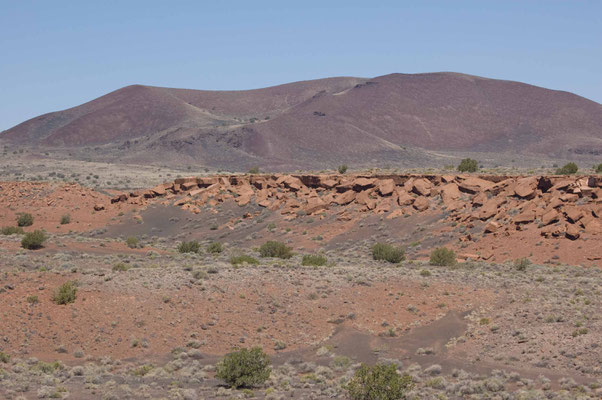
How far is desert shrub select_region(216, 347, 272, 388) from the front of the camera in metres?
18.7

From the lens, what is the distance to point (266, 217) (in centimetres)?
5297

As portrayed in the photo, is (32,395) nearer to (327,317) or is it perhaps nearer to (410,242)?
(327,317)

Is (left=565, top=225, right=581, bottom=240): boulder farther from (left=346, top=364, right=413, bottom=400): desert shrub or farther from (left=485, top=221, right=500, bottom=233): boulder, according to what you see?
(left=346, top=364, right=413, bottom=400): desert shrub

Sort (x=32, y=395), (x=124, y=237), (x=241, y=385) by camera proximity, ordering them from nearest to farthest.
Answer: (x=32, y=395), (x=241, y=385), (x=124, y=237)

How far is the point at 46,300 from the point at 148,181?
61880 mm

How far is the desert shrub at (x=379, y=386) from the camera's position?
17.0 meters

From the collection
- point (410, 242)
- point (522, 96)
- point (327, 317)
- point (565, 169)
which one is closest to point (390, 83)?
point (522, 96)

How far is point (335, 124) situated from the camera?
5901 inches

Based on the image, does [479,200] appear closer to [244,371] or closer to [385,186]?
[385,186]

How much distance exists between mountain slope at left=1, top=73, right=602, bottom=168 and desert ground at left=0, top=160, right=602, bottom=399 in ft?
276

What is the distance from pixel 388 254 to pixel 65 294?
18.6 m

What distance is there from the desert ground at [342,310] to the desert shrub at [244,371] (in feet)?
1.00

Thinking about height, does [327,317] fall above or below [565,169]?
below

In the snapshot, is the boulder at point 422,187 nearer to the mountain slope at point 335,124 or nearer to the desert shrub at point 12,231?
the desert shrub at point 12,231
